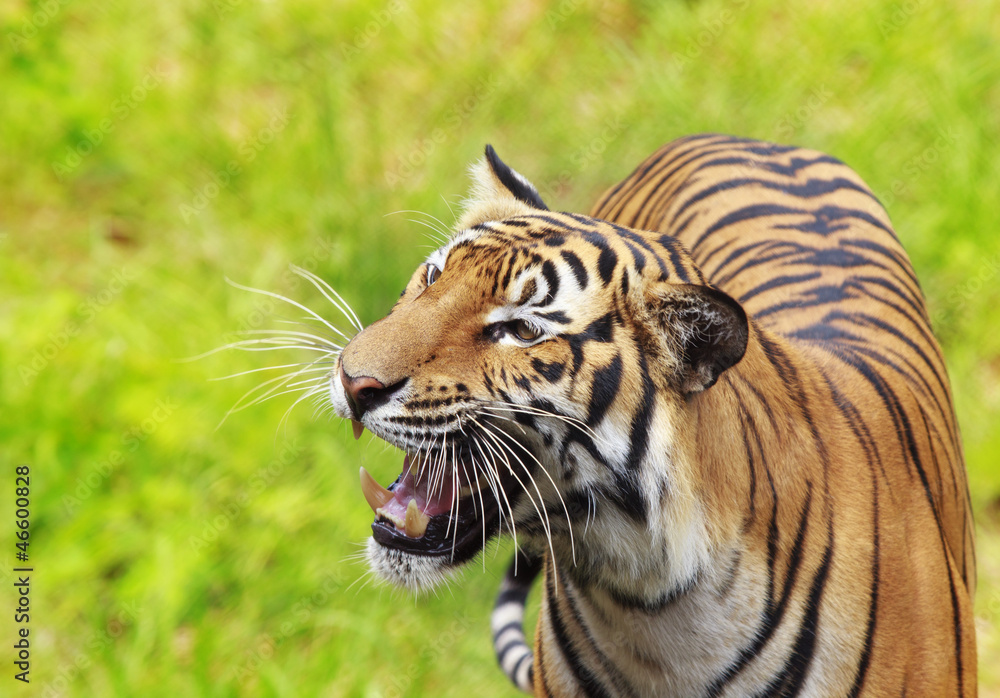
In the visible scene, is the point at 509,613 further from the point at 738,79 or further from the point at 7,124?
the point at 7,124

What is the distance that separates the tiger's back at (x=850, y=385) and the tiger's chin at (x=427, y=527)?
39cm

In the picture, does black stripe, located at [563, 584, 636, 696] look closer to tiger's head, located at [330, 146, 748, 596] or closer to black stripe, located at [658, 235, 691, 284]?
tiger's head, located at [330, 146, 748, 596]

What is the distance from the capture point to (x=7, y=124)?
425 cm

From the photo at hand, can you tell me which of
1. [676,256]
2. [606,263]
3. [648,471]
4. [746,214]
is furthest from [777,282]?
[648,471]

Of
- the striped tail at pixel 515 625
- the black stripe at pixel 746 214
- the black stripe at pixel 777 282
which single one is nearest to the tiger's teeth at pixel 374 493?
the striped tail at pixel 515 625

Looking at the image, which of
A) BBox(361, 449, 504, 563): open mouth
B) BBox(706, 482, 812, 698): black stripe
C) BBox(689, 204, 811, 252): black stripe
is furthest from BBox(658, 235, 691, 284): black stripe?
BBox(689, 204, 811, 252): black stripe

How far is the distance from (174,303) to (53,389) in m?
0.55

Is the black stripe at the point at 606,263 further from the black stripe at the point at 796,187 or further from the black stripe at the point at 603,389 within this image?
the black stripe at the point at 796,187

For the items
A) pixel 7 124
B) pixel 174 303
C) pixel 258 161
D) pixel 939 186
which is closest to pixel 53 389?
pixel 174 303

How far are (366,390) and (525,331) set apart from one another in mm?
260

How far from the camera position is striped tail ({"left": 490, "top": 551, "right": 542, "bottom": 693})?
2316 mm

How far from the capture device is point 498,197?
1.81m

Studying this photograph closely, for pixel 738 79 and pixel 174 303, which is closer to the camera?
pixel 174 303

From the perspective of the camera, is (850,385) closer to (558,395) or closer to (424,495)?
(558,395)
